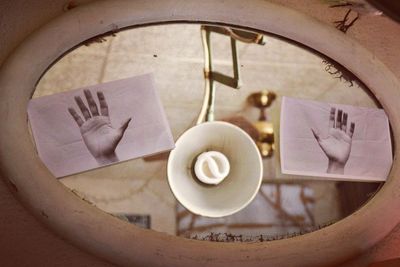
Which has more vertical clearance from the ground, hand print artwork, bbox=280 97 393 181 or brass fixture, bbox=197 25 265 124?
brass fixture, bbox=197 25 265 124

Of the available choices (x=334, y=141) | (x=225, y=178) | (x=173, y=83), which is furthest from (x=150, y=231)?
(x=334, y=141)

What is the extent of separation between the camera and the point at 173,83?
→ 3.65 ft

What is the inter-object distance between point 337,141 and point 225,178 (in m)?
0.28

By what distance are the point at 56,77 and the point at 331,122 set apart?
61cm

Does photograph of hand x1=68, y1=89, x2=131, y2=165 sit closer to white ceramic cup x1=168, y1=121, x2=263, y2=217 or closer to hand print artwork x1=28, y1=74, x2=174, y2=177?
hand print artwork x1=28, y1=74, x2=174, y2=177

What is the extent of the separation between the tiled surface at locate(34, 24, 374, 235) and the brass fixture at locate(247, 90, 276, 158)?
0.04 ft

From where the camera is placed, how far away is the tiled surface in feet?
3.26

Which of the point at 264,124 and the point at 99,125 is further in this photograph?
the point at 264,124

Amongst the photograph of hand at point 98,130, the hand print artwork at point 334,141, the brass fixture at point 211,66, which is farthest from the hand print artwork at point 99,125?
the hand print artwork at point 334,141

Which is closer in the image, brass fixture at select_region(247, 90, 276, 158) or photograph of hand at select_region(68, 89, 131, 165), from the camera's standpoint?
photograph of hand at select_region(68, 89, 131, 165)

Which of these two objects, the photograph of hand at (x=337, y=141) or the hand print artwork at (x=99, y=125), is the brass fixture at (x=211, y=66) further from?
the photograph of hand at (x=337, y=141)

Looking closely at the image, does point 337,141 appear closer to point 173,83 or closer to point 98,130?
point 173,83

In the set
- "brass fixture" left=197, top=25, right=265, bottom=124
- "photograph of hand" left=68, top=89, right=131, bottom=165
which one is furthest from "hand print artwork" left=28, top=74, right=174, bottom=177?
"brass fixture" left=197, top=25, right=265, bottom=124

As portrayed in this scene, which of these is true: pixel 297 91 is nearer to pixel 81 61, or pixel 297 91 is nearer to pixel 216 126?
pixel 216 126
